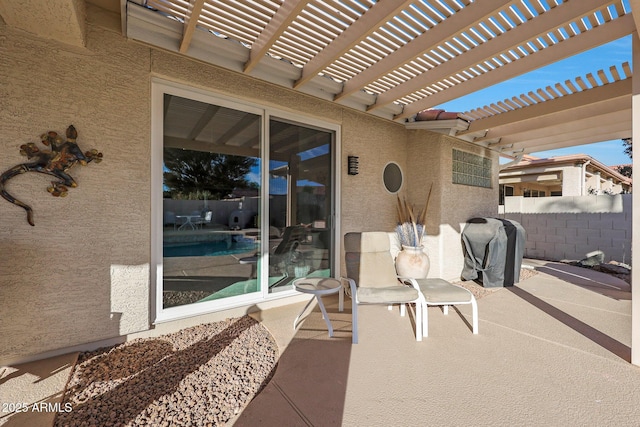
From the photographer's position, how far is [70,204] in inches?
109

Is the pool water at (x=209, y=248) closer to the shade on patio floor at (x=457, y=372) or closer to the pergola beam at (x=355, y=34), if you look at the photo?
the shade on patio floor at (x=457, y=372)

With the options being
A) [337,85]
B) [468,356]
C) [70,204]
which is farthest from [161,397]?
[337,85]

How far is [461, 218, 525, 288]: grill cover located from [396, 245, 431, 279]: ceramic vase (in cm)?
142

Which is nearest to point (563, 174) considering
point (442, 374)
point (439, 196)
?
point (439, 196)

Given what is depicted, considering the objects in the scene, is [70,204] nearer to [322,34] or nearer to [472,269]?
[322,34]

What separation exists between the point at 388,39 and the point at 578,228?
824 cm

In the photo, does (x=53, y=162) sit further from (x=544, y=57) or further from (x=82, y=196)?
(x=544, y=57)

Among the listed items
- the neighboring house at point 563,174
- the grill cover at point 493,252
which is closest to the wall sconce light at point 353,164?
the grill cover at point 493,252

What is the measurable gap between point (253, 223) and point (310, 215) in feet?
3.38

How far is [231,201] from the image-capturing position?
3.77 metres

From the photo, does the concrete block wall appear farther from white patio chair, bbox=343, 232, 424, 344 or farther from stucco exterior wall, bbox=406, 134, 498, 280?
white patio chair, bbox=343, 232, 424, 344

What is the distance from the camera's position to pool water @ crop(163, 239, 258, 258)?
341 cm

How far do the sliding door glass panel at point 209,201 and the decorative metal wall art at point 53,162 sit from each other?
0.82 metres

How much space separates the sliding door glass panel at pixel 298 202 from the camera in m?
4.17
